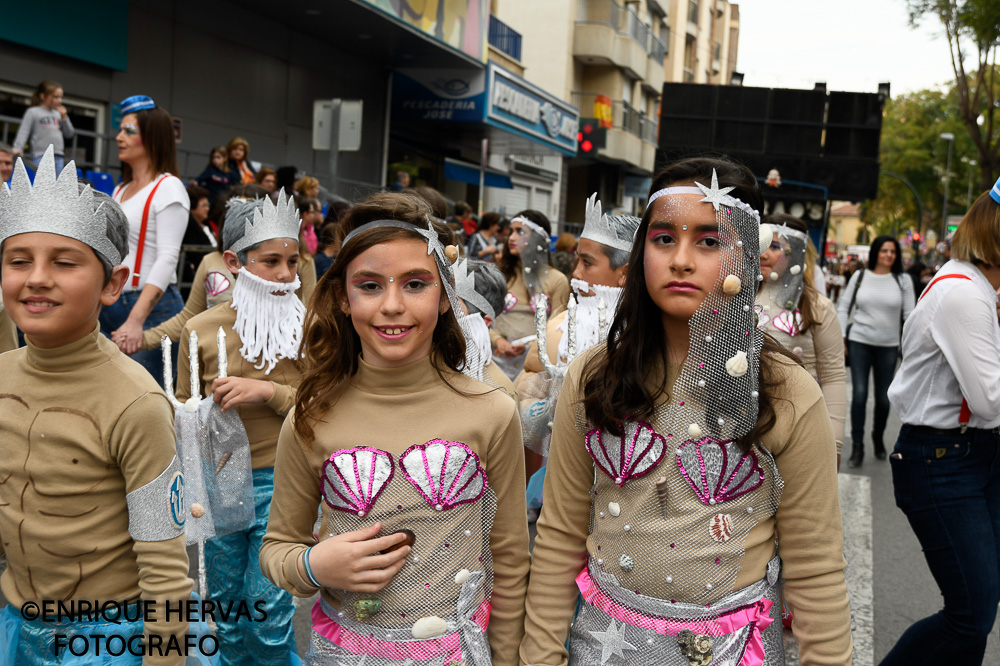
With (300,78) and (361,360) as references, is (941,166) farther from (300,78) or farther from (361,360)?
(361,360)

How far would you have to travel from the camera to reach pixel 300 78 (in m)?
16.4

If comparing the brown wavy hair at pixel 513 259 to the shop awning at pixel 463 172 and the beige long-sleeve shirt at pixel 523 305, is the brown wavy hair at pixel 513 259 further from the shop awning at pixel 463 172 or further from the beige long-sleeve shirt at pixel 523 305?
the shop awning at pixel 463 172

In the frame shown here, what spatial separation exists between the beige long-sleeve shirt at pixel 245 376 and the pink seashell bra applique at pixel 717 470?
72.4 inches

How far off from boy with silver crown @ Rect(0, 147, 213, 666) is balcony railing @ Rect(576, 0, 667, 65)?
107ft

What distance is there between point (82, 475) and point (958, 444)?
9.23ft

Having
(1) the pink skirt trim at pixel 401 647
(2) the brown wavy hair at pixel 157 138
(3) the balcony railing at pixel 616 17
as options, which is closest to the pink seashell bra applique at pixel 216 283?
(2) the brown wavy hair at pixel 157 138

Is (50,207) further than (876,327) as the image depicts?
No

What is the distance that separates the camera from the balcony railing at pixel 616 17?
33.0 m

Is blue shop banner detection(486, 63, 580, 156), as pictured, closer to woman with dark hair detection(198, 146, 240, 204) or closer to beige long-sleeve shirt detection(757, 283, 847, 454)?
woman with dark hair detection(198, 146, 240, 204)

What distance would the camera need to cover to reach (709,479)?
2.01 meters

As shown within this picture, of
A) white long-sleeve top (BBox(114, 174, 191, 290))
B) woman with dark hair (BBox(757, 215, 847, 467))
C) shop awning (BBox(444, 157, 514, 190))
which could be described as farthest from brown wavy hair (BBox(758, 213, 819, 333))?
shop awning (BBox(444, 157, 514, 190))

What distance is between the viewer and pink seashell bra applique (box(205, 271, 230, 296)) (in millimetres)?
4281

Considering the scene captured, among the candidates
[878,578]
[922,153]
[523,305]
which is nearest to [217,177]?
[523,305]

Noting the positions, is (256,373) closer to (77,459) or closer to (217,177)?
(77,459)
